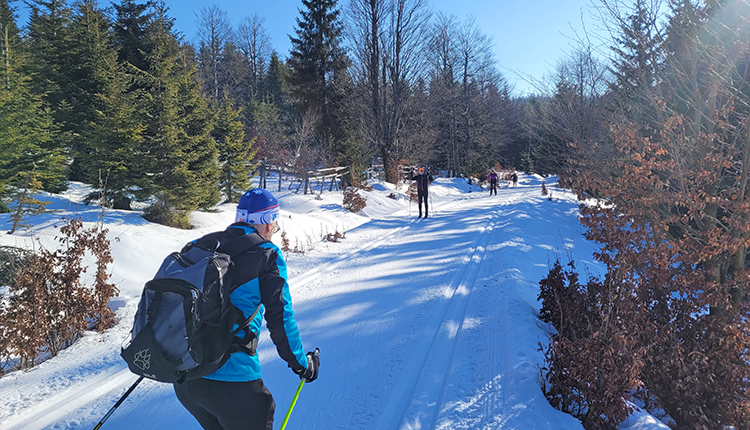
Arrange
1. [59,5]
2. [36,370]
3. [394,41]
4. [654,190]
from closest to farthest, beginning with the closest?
[36,370], [654,190], [59,5], [394,41]

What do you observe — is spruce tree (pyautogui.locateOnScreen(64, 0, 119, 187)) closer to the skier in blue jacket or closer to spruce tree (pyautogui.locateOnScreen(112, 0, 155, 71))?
spruce tree (pyautogui.locateOnScreen(112, 0, 155, 71))

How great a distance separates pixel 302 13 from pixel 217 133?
13.9 m

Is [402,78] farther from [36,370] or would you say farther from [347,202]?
[36,370]

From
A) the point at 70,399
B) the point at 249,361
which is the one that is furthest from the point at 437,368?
the point at 70,399

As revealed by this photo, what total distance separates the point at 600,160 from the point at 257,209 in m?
6.75

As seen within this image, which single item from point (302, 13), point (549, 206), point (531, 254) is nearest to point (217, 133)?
point (531, 254)

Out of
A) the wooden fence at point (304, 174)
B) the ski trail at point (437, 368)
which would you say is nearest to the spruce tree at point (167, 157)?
the wooden fence at point (304, 174)

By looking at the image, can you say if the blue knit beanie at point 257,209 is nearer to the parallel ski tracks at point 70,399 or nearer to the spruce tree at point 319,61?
the parallel ski tracks at point 70,399

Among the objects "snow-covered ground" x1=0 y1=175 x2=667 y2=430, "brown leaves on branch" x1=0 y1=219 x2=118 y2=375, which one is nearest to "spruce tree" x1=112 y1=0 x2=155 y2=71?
"snow-covered ground" x1=0 y1=175 x2=667 y2=430

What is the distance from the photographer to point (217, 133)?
1486 centimetres

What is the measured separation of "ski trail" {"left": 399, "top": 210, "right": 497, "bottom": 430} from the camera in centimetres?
325

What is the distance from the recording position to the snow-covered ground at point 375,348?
10.7 feet

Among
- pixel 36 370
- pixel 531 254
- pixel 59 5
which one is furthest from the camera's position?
pixel 59 5

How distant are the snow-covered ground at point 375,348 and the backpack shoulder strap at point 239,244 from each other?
192 centimetres
